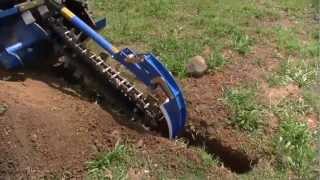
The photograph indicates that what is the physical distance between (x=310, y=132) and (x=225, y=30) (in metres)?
2.32

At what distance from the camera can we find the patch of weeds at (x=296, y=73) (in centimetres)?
653

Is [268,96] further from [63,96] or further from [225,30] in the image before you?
[63,96]

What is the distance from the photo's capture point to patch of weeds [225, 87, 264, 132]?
18.9 feet

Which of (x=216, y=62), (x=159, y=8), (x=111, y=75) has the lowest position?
(x=216, y=62)

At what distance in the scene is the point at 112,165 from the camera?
5.12 metres

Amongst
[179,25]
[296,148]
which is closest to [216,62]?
[179,25]

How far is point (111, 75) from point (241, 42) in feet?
7.24

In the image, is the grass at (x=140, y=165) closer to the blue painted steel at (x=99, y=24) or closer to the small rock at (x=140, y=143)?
the small rock at (x=140, y=143)

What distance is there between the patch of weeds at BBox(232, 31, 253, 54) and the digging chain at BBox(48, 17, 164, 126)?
6.32 ft

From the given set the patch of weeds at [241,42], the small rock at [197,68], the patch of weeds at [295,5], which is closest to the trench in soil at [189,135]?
the small rock at [197,68]

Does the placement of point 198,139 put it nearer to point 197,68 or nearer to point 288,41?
point 197,68

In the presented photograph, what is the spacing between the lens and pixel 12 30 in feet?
19.9

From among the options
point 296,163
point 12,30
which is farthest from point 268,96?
point 12,30

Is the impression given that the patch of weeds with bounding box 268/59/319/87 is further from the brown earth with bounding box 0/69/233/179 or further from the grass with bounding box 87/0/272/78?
the brown earth with bounding box 0/69/233/179
